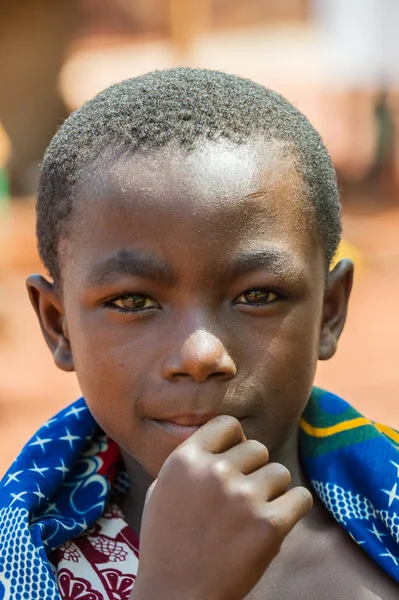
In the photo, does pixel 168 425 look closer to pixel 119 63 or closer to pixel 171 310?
pixel 171 310

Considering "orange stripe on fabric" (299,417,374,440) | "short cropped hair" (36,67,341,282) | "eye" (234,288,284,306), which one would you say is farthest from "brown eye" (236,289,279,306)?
"orange stripe on fabric" (299,417,374,440)

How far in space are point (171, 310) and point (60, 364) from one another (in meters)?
0.48

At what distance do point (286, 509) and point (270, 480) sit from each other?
0.20 feet

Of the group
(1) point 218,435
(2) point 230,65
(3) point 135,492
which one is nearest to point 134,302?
(1) point 218,435

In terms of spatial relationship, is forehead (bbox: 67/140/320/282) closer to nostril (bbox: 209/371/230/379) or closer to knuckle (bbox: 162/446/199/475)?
nostril (bbox: 209/371/230/379)

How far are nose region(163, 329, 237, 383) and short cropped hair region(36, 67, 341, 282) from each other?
394 mm

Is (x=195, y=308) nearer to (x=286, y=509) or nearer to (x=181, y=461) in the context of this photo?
(x=181, y=461)

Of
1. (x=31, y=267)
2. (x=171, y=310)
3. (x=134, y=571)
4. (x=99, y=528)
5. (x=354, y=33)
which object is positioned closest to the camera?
(x=171, y=310)

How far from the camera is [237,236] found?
5.70 ft

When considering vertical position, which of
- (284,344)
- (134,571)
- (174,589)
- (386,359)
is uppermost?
(284,344)

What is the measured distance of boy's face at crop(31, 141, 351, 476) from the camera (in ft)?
5.60

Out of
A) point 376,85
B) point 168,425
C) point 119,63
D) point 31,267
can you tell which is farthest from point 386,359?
point 376,85

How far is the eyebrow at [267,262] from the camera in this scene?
174 centimetres

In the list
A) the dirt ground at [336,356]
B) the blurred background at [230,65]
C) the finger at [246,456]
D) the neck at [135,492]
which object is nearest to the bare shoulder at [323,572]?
the neck at [135,492]
